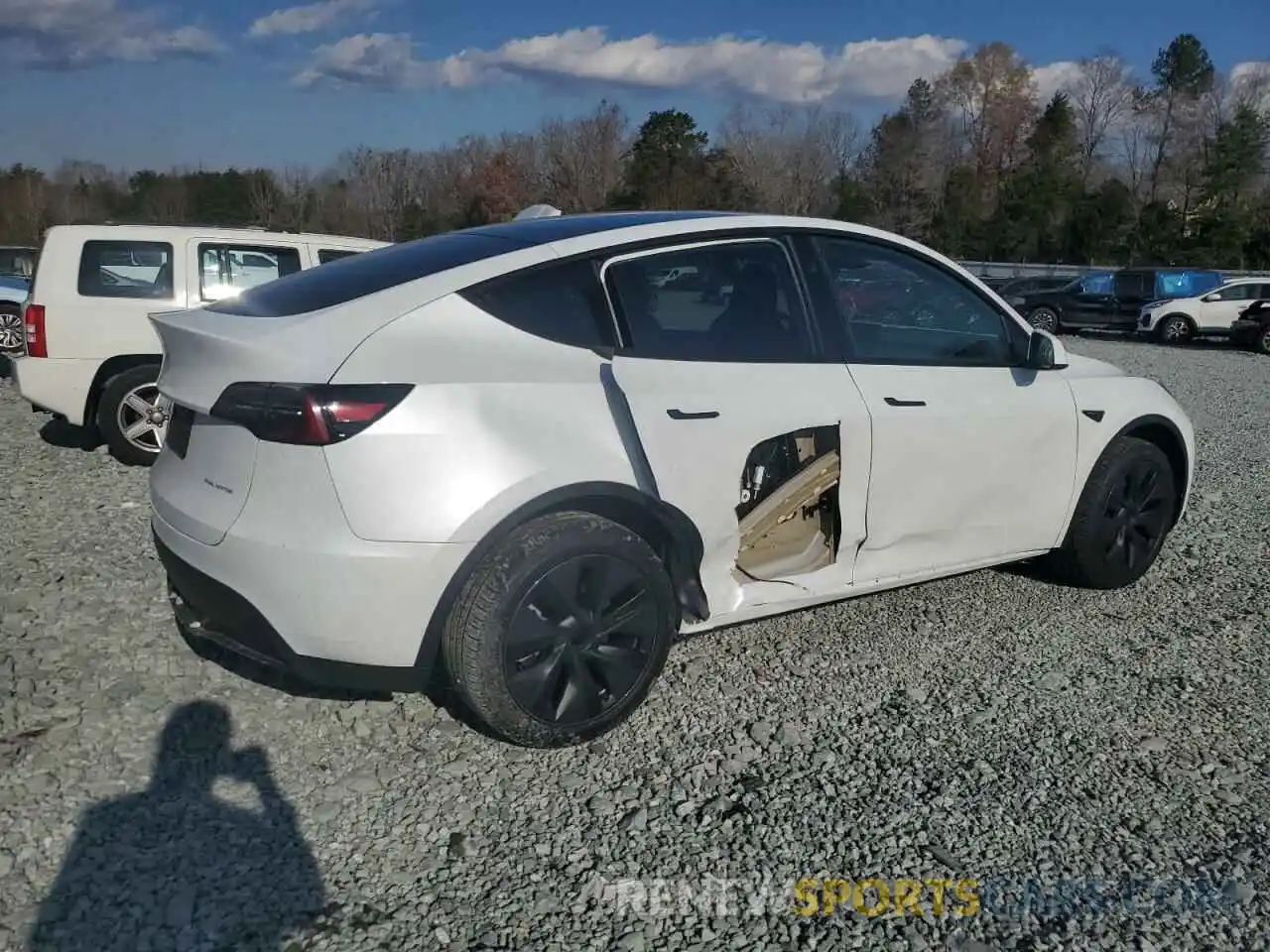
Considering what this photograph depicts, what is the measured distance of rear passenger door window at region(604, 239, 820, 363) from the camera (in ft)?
11.5

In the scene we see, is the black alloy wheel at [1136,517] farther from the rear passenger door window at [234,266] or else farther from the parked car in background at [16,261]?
the parked car in background at [16,261]

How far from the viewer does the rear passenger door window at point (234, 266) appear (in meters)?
8.23

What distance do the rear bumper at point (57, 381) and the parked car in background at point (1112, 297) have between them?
72.7 feet

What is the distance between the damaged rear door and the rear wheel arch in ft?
0.17

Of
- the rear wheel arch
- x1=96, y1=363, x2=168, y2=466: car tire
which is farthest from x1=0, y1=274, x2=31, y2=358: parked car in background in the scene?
the rear wheel arch

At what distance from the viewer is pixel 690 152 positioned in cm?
5716

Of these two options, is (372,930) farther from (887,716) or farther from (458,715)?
(887,716)

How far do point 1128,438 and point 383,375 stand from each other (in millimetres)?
3449

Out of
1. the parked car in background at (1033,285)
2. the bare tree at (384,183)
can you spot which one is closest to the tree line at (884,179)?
the bare tree at (384,183)

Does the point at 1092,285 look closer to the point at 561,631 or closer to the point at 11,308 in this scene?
the point at 11,308

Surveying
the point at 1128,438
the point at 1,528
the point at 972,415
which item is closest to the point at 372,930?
the point at 972,415

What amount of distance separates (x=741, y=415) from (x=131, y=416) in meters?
5.73

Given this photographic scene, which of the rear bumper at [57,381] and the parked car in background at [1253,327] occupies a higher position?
the rear bumper at [57,381]

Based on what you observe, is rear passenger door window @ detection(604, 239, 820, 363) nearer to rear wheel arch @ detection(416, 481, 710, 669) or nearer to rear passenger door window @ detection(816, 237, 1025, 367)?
rear passenger door window @ detection(816, 237, 1025, 367)
